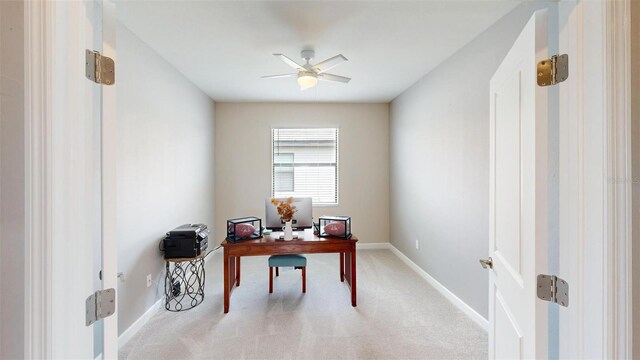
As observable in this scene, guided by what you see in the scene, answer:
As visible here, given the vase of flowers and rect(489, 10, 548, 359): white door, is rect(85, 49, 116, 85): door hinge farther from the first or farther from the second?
the vase of flowers

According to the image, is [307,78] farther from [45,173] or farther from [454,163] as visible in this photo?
[45,173]

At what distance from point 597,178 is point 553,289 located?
0.39 m

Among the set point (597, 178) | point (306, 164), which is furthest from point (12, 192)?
point (306, 164)

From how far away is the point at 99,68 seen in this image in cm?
86

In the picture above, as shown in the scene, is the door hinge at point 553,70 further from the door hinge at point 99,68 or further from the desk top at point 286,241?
the desk top at point 286,241

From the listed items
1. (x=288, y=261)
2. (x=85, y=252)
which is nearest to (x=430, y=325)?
(x=288, y=261)

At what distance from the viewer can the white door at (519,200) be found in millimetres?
905

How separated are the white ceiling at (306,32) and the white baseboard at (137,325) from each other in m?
2.48

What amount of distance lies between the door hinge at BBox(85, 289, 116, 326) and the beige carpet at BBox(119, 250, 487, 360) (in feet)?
4.44

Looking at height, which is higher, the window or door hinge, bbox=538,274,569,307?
the window

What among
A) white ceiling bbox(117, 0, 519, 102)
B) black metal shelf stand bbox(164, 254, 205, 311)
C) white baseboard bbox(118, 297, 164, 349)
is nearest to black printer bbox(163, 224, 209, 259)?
black metal shelf stand bbox(164, 254, 205, 311)

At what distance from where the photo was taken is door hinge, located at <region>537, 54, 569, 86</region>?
845mm

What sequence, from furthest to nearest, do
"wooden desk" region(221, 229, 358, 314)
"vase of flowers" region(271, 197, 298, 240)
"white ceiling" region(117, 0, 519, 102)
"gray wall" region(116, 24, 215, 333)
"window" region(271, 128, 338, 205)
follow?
"window" region(271, 128, 338, 205) → "vase of flowers" region(271, 197, 298, 240) → "wooden desk" region(221, 229, 358, 314) → "gray wall" region(116, 24, 215, 333) → "white ceiling" region(117, 0, 519, 102)

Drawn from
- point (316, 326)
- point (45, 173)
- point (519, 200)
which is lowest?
point (316, 326)
